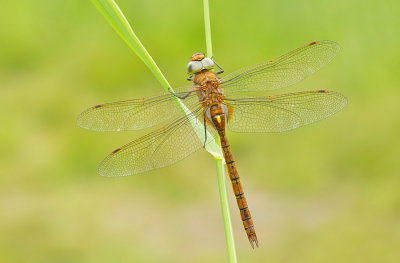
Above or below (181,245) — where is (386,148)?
above

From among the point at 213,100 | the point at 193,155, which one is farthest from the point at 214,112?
the point at 193,155

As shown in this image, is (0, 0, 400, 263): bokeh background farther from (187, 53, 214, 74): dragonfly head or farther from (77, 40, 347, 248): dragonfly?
(187, 53, 214, 74): dragonfly head

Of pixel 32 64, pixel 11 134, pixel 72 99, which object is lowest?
pixel 11 134

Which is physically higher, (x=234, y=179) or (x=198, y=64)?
(x=198, y=64)

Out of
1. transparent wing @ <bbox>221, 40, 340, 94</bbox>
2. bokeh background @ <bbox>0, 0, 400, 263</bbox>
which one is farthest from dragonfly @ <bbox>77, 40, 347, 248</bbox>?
bokeh background @ <bbox>0, 0, 400, 263</bbox>

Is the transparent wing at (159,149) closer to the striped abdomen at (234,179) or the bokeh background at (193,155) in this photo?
the striped abdomen at (234,179)

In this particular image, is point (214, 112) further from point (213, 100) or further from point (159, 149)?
point (159, 149)

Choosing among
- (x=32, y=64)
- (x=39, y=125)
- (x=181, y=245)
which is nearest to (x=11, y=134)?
(x=39, y=125)

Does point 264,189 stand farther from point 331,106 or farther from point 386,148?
point 331,106
